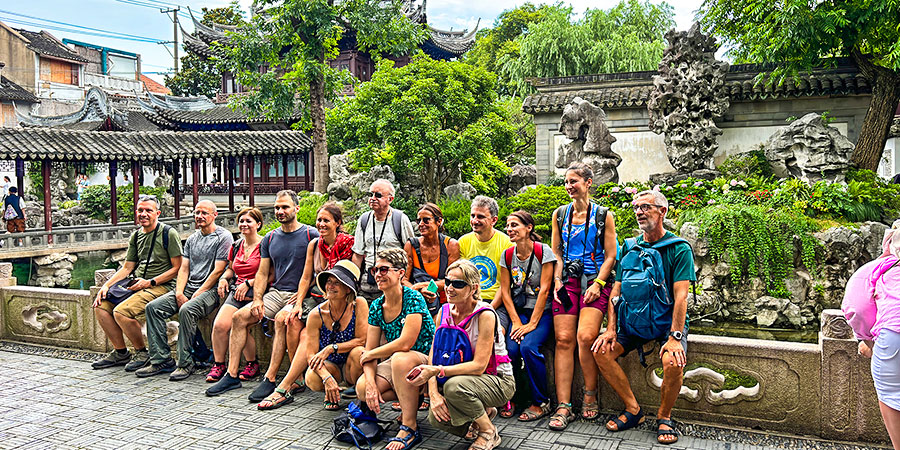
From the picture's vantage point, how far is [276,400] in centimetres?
550

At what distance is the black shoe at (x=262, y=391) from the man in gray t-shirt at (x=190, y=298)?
3.60 ft

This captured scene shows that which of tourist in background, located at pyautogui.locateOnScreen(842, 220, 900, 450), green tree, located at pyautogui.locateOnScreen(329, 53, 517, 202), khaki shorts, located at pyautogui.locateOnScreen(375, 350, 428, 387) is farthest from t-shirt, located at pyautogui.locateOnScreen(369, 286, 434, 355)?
green tree, located at pyautogui.locateOnScreen(329, 53, 517, 202)

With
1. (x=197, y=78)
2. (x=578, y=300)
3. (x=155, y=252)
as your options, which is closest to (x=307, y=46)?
(x=155, y=252)

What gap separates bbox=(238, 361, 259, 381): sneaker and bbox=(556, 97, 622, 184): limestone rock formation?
915 cm

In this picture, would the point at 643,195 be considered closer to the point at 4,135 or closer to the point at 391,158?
the point at 391,158

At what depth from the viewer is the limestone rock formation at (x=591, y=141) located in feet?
45.7

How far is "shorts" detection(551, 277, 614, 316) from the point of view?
195 inches

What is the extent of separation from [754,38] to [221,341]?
12.3 metres

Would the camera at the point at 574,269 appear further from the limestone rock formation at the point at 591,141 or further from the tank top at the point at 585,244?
the limestone rock formation at the point at 591,141

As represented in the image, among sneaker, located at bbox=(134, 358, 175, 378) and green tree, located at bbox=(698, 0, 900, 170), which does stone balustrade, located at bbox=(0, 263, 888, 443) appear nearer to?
sneaker, located at bbox=(134, 358, 175, 378)

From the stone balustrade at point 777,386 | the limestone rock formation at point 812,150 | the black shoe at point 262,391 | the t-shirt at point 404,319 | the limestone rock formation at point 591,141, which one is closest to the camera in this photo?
the stone balustrade at point 777,386

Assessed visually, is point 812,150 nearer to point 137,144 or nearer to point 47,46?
point 137,144

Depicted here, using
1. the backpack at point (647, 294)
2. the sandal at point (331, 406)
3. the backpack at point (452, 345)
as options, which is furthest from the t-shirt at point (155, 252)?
the backpack at point (647, 294)

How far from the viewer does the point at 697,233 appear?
10820mm
